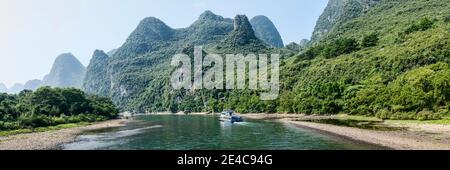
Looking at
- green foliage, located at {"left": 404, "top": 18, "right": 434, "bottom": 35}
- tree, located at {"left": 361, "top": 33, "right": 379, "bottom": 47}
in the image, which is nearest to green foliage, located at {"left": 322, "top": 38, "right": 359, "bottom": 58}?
tree, located at {"left": 361, "top": 33, "right": 379, "bottom": 47}

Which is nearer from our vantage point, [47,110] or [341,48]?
[47,110]

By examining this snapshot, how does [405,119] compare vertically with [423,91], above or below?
below

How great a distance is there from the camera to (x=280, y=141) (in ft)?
171

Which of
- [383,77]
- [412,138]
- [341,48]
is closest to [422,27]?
[341,48]

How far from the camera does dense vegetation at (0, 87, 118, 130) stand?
8462 centimetres

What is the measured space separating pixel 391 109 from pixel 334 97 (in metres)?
35.2

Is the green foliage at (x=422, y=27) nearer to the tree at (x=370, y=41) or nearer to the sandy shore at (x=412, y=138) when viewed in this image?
the tree at (x=370, y=41)

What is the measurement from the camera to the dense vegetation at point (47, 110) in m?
84.6

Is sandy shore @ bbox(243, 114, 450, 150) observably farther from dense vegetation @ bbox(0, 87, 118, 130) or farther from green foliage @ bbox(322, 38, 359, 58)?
green foliage @ bbox(322, 38, 359, 58)

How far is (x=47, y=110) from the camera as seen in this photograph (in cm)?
10788

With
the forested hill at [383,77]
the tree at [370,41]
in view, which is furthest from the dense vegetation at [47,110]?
the tree at [370,41]

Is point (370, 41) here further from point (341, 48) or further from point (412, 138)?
point (412, 138)
